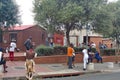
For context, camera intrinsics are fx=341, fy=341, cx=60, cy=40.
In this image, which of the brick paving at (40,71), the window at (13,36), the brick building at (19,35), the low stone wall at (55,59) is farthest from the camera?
the window at (13,36)

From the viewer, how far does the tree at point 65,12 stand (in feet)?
86.3

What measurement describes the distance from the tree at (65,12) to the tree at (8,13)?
173cm

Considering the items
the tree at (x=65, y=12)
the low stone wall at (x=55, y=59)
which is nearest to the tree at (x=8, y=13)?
the tree at (x=65, y=12)

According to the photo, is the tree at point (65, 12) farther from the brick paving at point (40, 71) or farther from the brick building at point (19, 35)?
the brick building at point (19, 35)

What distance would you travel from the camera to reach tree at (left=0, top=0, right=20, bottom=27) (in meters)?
27.1

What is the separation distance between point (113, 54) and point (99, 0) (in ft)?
22.5

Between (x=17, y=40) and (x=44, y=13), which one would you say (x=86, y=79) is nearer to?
(x=44, y=13)

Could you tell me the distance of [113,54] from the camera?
32719 mm

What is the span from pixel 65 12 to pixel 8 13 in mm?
4805

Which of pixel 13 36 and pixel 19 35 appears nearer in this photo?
pixel 19 35

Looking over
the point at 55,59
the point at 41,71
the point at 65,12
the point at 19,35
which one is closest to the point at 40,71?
the point at 41,71

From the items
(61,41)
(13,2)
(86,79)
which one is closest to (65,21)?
(13,2)

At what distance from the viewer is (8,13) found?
90.6 ft

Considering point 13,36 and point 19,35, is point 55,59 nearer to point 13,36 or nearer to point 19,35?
point 19,35
